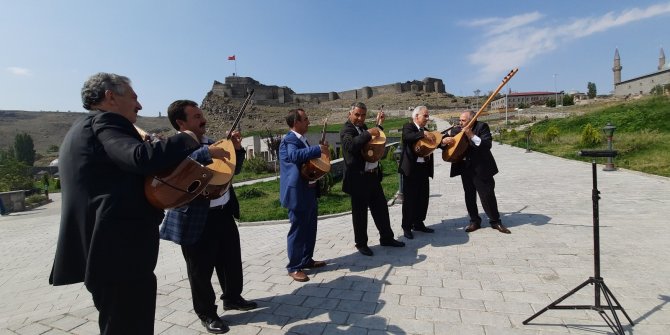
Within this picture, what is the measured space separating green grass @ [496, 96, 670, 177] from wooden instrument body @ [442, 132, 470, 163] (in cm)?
329

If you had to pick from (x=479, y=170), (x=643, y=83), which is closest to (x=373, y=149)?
(x=479, y=170)

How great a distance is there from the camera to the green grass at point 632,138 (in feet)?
43.4

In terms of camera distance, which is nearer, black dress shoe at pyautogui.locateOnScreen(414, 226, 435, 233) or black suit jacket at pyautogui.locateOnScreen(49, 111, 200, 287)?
black suit jacket at pyautogui.locateOnScreen(49, 111, 200, 287)

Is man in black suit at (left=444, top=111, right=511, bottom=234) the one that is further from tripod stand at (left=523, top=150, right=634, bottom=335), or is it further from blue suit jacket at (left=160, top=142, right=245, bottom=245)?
A: blue suit jacket at (left=160, top=142, right=245, bottom=245)

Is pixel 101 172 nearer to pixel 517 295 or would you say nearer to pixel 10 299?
pixel 517 295

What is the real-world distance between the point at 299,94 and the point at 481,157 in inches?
4265

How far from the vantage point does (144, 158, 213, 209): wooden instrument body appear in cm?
227

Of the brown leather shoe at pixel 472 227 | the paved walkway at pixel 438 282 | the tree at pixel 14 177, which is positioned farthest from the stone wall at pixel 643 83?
the tree at pixel 14 177

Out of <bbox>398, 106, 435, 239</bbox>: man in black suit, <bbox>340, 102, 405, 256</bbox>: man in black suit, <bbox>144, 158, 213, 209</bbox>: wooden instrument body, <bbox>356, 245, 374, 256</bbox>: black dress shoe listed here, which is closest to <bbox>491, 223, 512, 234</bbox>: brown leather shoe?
<bbox>398, 106, 435, 239</bbox>: man in black suit

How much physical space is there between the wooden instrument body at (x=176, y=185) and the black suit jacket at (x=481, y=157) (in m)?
4.69

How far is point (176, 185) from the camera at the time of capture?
2322 mm

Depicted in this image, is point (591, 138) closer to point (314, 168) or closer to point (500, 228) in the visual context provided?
point (500, 228)

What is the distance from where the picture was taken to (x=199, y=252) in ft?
11.3

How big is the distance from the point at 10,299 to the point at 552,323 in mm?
7264
